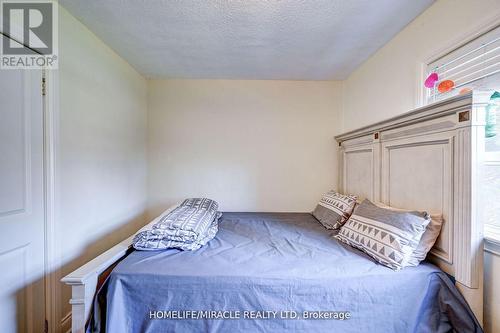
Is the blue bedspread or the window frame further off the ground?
the window frame

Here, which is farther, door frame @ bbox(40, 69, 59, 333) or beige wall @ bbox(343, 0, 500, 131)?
door frame @ bbox(40, 69, 59, 333)

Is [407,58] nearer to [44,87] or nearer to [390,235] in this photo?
[390,235]

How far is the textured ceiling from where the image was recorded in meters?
1.38

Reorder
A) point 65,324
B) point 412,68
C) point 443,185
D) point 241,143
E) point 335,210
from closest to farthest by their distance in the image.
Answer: point 443,185, point 65,324, point 412,68, point 335,210, point 241,143

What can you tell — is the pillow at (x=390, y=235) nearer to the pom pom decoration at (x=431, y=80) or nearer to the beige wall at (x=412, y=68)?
the beige wall at (x=412, y=68)

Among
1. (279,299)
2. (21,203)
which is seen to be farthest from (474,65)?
(21,203)

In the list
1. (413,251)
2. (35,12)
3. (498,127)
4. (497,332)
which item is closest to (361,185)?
(413,251)

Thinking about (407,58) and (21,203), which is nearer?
(21,203)

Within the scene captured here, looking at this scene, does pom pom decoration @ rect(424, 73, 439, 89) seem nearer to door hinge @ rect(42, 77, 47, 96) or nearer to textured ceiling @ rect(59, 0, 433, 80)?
textured ceiling @ rect(59, 0, 433, 80)

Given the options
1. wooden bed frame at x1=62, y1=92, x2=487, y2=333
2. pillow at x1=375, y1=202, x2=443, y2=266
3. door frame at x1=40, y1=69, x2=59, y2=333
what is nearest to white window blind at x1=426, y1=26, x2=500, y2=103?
wooden bed frame at x1=62, y1=92, x2=487, y2=333

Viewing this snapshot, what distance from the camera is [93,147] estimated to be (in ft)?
5.68

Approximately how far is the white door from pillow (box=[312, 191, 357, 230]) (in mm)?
2217

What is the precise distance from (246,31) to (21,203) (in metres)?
1.94

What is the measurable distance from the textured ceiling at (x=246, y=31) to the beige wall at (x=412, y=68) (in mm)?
107
